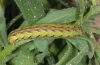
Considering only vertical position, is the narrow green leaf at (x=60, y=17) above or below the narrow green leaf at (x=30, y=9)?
below

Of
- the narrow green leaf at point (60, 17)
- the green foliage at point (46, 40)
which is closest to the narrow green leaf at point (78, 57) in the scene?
the green foliage at point (46, 40)

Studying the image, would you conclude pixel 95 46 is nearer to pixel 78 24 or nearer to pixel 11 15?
pixel 78 24

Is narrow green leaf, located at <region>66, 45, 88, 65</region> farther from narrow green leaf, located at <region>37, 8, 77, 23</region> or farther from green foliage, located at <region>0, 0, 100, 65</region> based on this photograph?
narrow green leaf, located at <region>37, 8, 77, 23</region>

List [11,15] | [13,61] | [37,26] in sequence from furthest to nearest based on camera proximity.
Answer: [11,15] → [13,61] → [37,26]

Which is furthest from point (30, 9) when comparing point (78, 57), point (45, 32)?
point (78, 57)

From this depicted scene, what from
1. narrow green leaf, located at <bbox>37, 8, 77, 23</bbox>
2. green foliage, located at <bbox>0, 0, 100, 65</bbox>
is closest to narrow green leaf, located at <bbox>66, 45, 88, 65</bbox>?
green foliage, located at <bbox>0, 0, 100, 65</bbox>

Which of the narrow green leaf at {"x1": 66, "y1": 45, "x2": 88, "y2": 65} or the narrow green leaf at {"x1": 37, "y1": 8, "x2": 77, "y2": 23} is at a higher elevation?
the narrow green leaf at {"x1": 37, "y1": 8, "x2": 77, "y2": 23}

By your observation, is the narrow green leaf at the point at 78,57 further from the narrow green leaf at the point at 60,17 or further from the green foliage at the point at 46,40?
the narrow green leaf at the point at 60,17

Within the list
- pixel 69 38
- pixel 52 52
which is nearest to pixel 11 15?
pixel 52 52
